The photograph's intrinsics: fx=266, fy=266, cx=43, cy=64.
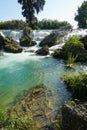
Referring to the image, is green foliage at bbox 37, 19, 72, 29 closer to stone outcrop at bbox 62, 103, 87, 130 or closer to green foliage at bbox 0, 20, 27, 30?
green foliage at bbox 0, 20, 27, 30

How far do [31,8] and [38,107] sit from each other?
39861 mm

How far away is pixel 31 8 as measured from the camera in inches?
1940

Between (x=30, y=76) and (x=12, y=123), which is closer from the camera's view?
(x=12, y=123)

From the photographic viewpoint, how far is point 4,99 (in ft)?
40.6

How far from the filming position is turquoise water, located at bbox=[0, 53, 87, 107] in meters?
12.9

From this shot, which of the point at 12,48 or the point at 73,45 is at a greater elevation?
the point at 73,45

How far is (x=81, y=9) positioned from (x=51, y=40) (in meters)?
24.6

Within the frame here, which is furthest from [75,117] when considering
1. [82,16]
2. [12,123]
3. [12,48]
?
[82,16]

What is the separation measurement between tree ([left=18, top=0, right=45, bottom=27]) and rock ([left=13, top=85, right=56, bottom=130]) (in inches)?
1449

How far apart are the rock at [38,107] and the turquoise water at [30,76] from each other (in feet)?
1.50

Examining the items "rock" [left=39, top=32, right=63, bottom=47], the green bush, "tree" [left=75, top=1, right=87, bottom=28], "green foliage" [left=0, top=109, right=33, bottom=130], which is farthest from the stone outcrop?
"tree" [left=75, top=1, right=87, bottom=28]

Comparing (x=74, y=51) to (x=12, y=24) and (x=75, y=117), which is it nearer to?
(x=75, y=117)

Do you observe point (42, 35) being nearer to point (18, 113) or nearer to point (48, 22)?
point (48, 22)

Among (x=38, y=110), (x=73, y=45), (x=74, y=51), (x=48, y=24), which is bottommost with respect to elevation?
(x=48, y=24)
